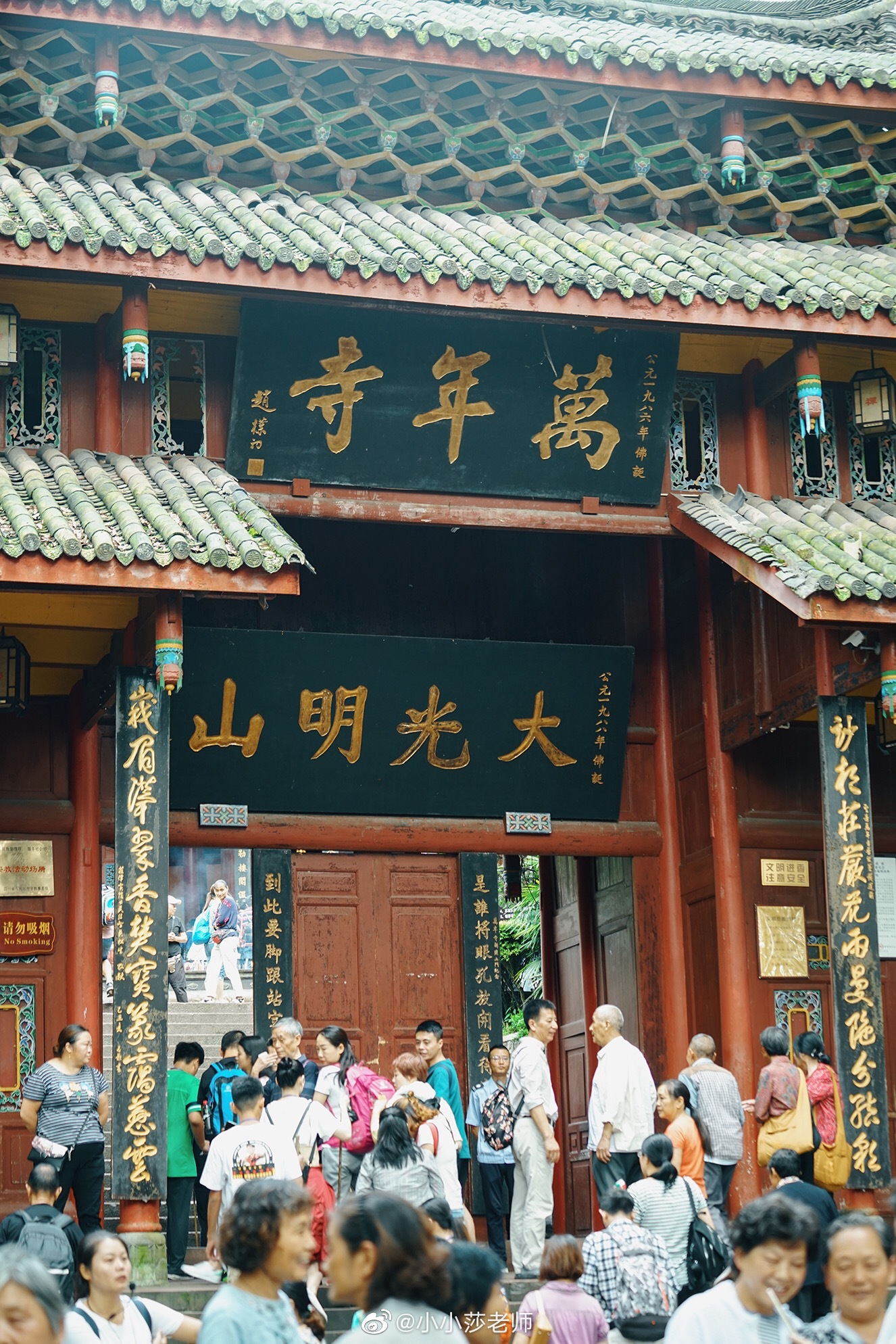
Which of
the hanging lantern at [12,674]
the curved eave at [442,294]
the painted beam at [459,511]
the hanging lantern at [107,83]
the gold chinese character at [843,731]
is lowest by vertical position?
the gold chinese character at [843,731]

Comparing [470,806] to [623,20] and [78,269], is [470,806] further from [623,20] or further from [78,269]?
[623,20]

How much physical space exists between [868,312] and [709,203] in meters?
1.88

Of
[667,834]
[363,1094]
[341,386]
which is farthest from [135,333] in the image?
[667,834]

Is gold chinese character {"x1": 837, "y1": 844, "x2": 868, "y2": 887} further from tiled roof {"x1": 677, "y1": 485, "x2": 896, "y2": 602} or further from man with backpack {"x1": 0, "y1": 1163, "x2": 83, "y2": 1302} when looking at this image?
man with backpack {"x1": 0, "y1": 1163, "x2": 83, "y2": 1302}

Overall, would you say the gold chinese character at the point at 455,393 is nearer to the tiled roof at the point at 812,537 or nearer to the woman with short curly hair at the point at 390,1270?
the tiled roof at the point at 812,537

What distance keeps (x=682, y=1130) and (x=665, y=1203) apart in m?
1.16

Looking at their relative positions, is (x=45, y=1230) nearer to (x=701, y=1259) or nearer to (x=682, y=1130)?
(x=701, y=1259)

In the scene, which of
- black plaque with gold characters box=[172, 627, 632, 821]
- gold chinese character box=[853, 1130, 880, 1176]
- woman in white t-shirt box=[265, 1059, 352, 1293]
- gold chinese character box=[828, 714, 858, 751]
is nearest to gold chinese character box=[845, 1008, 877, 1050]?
gold chinese character box=[853, 1130, 880, 1176]

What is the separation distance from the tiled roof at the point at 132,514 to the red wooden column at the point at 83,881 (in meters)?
1.74

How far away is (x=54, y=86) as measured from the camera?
1096cm

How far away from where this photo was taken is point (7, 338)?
10414 mm

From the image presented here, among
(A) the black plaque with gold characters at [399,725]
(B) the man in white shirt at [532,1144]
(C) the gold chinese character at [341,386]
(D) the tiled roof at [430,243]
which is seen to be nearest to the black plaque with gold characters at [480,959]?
(A) the black plaque with gold characters at [399,725]

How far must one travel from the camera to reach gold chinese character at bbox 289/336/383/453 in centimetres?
1092

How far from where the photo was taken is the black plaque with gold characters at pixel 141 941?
30.3ft
